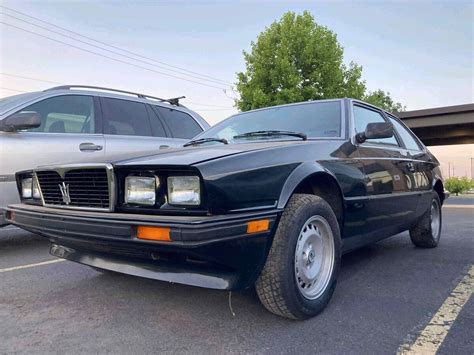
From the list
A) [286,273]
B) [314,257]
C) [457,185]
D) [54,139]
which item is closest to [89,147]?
[54,139]

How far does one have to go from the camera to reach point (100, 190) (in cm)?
217

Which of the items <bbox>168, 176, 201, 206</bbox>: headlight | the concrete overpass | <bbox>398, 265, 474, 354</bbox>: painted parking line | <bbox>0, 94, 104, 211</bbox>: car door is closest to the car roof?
<bbox>0, 94, 104, 211</bbox>: car door

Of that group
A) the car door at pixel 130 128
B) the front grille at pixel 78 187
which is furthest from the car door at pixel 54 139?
the front grille at pixel 78 187

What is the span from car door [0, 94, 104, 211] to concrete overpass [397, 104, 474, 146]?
68.4 feet

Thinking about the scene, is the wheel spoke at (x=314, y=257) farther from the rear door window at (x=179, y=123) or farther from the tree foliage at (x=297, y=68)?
the tree foliage at (x=297, y=68)

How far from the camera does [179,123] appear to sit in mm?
5855

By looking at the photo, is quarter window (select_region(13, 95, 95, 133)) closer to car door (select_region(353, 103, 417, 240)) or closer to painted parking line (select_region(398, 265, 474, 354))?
car door (select_region(353, 103, 417, 240))

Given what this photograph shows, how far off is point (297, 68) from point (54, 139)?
51.1 feet

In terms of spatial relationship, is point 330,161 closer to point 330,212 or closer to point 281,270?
point 330,212

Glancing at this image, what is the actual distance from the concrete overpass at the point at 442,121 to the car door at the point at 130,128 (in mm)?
19848

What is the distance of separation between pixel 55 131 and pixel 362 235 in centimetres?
341

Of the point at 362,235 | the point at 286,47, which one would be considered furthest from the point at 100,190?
the point at 286,47

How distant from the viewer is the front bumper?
5.86ft

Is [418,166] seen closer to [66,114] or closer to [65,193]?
[65,193]
